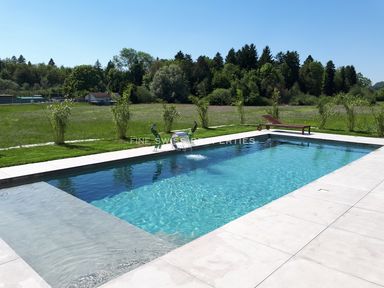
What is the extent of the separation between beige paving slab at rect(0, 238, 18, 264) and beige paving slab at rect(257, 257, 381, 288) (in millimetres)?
2804

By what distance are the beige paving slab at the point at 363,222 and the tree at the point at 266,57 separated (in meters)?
63.2

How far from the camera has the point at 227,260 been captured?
3545mm

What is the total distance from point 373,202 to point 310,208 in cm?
127

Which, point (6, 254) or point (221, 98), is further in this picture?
point (221, 98)

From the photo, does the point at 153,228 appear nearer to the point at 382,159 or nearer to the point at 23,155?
the point at 23,155

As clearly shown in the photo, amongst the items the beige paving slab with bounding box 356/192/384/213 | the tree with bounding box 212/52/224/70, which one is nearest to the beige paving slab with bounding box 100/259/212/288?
the beige paving slab with bounding box 356/192/384/213

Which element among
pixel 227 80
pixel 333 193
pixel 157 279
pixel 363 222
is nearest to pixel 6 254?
pixel 157 279

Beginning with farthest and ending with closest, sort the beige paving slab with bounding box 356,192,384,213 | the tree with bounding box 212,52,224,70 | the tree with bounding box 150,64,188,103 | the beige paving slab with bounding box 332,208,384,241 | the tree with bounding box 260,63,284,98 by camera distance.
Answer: the tree with bounding box 212,52,224,70, the tree with bounding box 260,63,284,98, the tree with bounding box 150,64,188,103, the beige paving slab with bounding box 356,192,384,213, the beige paving slab with bounding box 332,208,384,241

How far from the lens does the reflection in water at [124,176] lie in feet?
24.4

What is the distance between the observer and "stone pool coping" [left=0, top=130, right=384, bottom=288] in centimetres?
319

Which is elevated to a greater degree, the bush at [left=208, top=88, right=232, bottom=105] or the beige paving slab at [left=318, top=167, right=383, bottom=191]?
the bush at [left=208, top=88, right=232, bottom=105]

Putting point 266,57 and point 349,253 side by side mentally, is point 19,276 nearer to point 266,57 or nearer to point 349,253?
point 349,253

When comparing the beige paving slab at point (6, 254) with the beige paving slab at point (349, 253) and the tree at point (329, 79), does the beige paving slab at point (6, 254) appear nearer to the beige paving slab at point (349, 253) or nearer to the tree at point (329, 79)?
the beige paving slab at point (349, 253)

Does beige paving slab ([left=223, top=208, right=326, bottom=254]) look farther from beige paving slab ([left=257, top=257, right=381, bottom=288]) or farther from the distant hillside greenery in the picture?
the distant hillside greenery
